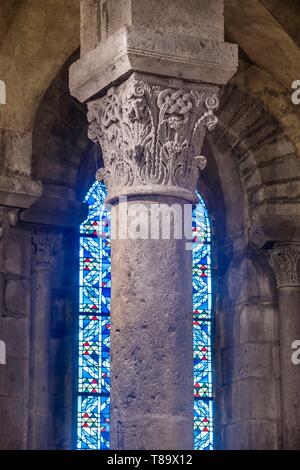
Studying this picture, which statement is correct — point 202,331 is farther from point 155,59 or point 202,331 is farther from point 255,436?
point 155,59

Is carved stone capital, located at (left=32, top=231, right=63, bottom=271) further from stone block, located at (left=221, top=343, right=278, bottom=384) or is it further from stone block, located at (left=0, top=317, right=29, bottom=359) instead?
stone block, located at (left=221, top=343, right=278, bottom=384)

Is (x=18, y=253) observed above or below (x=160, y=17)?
below

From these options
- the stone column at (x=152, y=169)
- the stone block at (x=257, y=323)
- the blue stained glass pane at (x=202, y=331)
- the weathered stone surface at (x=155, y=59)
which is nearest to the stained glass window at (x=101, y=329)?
the blue stained glass pane at (x=202, y=331)

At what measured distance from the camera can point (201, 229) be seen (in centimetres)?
1385

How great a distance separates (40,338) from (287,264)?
2370 mm

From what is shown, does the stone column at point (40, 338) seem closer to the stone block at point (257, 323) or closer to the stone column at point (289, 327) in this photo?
the stone block at point (257, 323)

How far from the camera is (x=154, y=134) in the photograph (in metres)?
8.92

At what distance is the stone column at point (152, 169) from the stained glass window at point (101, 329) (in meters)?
4.13

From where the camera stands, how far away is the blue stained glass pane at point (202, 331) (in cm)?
1323

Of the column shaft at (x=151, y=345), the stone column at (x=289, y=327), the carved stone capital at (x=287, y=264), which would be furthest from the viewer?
the carved stone capital at (x=287, y=264)

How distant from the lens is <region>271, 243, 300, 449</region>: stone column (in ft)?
41.7

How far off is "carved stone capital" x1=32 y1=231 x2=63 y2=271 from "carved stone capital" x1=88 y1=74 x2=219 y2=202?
364 centimetres

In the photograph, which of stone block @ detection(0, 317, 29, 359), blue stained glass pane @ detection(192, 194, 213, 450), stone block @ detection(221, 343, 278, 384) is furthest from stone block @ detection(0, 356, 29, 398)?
stone block @ detection(221, 343, 278, 384)

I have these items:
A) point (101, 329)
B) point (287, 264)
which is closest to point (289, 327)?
point (287, 264)
